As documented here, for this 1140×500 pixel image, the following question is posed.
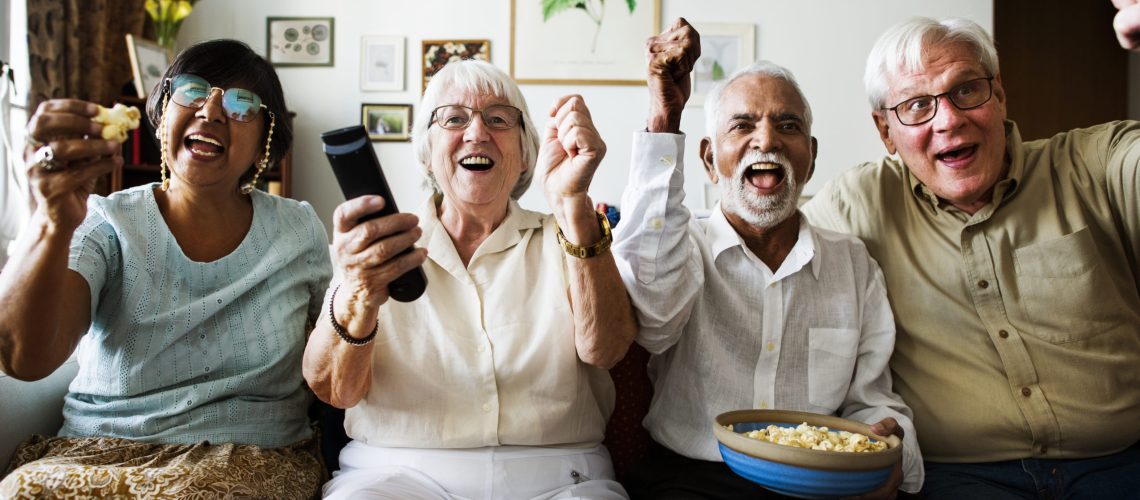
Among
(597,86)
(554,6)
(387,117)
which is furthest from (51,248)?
(554,6)

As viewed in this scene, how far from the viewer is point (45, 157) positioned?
1.07 meters

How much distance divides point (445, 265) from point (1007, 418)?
46.8 inches

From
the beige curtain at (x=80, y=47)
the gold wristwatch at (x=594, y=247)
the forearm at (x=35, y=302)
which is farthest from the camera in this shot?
the beige curtain at (x=80, y=47)

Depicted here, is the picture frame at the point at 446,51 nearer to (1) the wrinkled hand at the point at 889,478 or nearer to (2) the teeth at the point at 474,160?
(2) the teeth at the point at 474,160

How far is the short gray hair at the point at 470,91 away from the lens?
5.14ft

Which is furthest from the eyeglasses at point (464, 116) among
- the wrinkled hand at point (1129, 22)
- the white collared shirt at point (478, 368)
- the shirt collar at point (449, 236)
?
the wrinkled hand at point (1129, 22)

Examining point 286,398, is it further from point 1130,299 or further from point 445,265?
point 1130,299

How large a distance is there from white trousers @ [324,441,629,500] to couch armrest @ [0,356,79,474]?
58cm

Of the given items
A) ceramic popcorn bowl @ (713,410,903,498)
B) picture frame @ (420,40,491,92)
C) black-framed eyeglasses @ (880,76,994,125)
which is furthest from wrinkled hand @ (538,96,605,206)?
picture frame @ (420,40,491,92)

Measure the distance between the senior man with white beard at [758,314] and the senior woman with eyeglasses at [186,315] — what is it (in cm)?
72

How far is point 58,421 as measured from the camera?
151 cm

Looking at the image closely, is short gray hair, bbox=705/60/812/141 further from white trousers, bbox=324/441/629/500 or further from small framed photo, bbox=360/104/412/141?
small framed photo, bbox=360/104/412/141

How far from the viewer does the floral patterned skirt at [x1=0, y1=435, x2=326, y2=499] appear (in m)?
1.24

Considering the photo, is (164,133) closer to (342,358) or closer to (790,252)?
(342,358)
